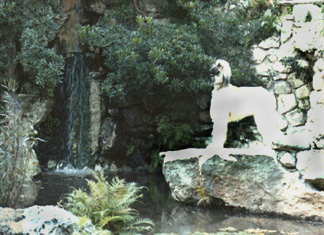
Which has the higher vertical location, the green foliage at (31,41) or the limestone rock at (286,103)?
the green foliage at (31,41)

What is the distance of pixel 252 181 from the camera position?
6867 millimetres

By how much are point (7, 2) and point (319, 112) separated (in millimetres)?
7893

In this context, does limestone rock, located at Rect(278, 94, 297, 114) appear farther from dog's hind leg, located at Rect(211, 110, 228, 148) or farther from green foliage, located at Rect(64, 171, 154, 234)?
green foliage, located at Rect(64, 171, 154, 234)

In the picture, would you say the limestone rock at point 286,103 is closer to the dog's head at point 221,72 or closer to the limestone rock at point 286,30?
the limestone rock at point 286,30

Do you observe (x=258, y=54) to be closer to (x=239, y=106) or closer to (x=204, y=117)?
(x=204, y=117)

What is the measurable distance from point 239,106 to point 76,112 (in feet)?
19.5

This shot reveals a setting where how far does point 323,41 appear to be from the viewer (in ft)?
28.0

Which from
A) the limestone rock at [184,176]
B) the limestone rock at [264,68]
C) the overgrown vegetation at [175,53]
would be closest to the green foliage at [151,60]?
the overgrown vegetation at [175,53]

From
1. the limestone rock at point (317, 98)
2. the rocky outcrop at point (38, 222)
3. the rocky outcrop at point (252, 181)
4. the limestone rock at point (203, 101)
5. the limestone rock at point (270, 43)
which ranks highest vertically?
the limestone rock at point (270, 43)

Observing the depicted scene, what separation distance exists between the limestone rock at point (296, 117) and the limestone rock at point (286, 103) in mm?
127

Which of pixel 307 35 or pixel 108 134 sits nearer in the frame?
pixel 307 35

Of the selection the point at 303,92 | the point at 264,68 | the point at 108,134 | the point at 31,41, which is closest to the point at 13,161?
the point at 31,41

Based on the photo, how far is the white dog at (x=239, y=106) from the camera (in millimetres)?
6961

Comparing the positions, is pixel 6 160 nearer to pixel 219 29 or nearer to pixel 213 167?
pixel 213 167
